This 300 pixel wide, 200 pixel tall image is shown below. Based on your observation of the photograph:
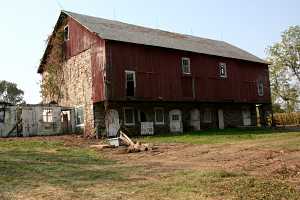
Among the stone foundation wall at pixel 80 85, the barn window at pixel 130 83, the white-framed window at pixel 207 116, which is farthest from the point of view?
the white-framed window at pixel 207 116

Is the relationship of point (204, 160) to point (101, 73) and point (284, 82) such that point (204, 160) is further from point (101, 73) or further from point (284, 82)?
point (284, 82)

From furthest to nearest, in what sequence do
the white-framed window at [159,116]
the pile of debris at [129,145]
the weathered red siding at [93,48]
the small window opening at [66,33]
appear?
the small window opening at [66,33] → the white-framed window at [159,116] → the weathered red siding at [93,48] → the pile of debris at [129,145]

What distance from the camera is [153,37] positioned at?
111ft

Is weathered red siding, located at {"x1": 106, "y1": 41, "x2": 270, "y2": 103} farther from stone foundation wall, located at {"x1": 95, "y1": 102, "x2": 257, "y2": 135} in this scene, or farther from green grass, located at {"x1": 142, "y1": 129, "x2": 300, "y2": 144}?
green grass, located at {"x1": 142, "y1": 129, "x2": 300, "y2": 144}

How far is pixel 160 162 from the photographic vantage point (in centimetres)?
1452

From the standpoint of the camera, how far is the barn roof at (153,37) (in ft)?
99.3

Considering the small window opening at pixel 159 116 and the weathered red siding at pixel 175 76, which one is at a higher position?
the weathered red siding at pixel 175 76

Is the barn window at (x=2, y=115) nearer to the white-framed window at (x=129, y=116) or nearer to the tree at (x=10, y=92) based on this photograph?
the white-framed window at (x=129, y=116)

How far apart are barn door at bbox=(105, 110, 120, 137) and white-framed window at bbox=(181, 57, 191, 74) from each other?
707 centimetres

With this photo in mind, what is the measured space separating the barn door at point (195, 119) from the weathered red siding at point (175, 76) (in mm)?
1529

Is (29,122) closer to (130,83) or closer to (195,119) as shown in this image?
(130,83)

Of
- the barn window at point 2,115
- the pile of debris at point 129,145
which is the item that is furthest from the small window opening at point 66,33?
the pile of debris at point 129,145

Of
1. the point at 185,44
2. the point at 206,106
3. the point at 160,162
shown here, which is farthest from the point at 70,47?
the point at 160,162

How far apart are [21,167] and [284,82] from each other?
53.5 metres
